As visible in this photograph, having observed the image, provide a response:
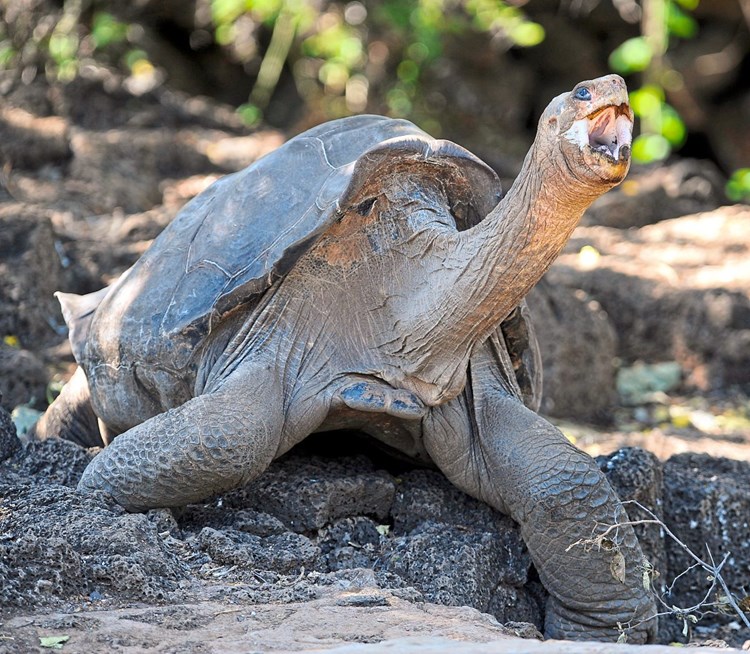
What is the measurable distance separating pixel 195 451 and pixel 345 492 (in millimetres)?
577

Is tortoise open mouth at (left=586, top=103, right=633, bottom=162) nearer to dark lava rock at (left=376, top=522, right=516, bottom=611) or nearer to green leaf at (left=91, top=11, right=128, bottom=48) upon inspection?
dark lava rock at (left=376, top=522, right=516, bottom=611)

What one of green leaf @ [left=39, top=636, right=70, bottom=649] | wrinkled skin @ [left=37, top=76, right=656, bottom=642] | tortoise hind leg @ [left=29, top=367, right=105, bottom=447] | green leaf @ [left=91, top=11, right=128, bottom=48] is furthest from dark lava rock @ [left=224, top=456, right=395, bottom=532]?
green leaf @ [left=91, top=11, right=128, bottom=48]

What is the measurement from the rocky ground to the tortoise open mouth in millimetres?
1208

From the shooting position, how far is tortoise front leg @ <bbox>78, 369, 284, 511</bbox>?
346cm

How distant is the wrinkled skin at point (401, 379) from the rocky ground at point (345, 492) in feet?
0.54

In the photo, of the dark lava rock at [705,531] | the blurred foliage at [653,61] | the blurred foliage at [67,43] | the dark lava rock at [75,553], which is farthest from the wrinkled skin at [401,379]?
the blurred foliage at [67,43]

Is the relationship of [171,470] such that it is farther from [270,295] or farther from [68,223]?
[68,223]

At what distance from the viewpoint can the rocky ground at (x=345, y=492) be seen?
113 inches

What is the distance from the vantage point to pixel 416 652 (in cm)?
217

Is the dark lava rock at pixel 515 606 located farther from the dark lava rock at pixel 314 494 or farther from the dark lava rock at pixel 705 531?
the dark lava rock at pixel 705 531

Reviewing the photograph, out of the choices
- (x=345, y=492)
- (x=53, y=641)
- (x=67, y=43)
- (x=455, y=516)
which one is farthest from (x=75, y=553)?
(x=67, y=43)

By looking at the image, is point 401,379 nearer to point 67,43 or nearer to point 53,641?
point 53,641

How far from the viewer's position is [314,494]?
12.3ft

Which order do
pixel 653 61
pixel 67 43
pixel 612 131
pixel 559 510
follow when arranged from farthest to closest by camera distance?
pixel 67 43, pixel 653 61, pixel 559 510, pixel 612 131
